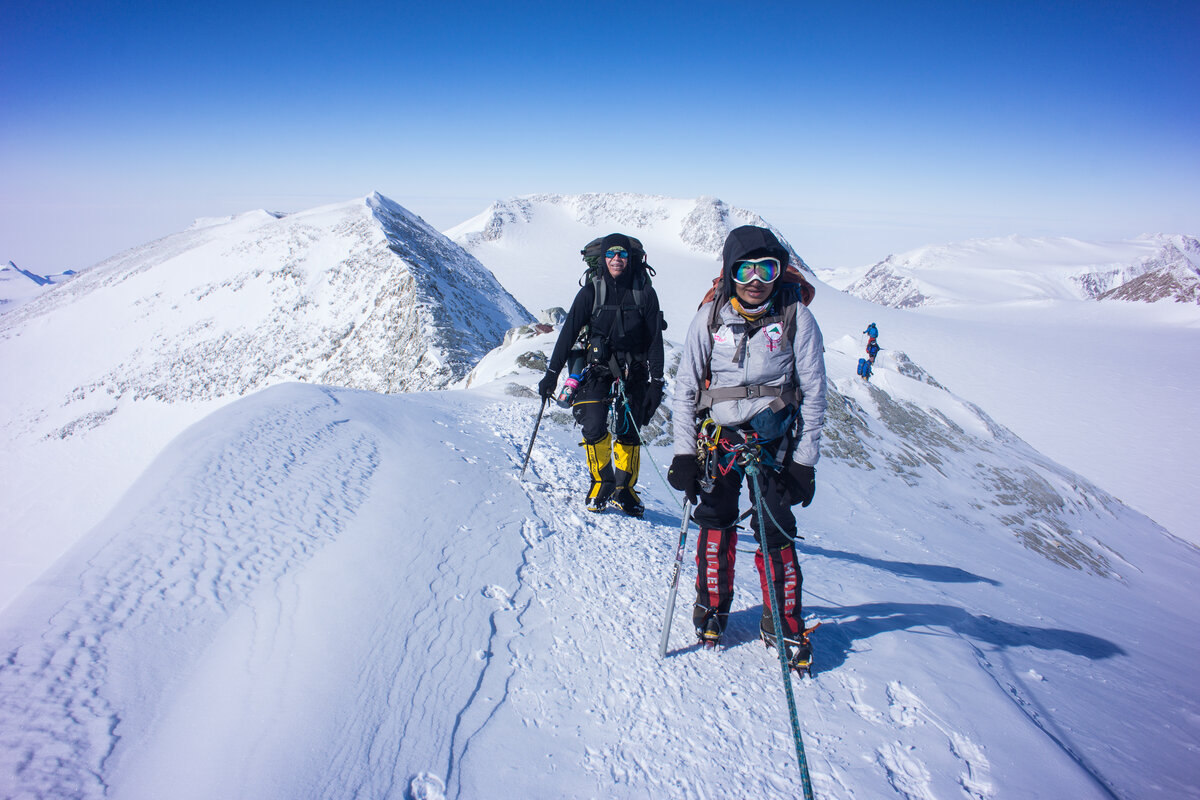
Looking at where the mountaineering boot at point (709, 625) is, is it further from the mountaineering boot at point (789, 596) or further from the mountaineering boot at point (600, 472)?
the mountaineering boot at point (600, 472)

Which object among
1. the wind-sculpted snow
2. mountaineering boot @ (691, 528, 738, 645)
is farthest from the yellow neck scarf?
the wind-sculpted snow

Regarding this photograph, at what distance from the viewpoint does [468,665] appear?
337cm

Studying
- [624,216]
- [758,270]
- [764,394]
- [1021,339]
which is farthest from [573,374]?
[624,216]

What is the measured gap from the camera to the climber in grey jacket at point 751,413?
12.0 feet

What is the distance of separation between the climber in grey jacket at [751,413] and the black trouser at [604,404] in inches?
86.9

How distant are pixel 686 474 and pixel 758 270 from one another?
1486 mm

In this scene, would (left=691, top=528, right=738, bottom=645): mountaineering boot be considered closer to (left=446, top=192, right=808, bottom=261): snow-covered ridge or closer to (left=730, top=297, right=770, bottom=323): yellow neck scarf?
(left=730, top=297, right=770, bottom=323): yellow neck scarf

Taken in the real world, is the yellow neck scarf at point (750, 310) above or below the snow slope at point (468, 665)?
above

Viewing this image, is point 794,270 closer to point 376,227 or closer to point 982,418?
point 982,418

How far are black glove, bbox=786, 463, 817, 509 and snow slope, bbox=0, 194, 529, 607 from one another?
70.6 feet

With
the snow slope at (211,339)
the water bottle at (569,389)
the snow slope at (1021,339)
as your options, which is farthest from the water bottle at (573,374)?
the snow slope at (1021,339)

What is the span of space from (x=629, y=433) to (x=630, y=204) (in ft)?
323

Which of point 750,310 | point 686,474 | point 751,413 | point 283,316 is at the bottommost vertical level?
point 283,316

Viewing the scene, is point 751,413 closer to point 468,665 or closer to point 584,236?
point 468,665
